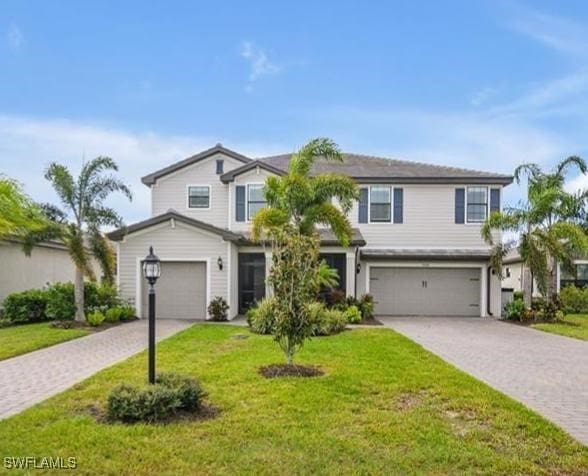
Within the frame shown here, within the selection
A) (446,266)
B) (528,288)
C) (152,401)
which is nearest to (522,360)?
(152,401)

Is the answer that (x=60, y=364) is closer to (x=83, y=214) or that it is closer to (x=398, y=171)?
(x=83, y=214)

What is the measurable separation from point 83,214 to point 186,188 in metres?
6.35

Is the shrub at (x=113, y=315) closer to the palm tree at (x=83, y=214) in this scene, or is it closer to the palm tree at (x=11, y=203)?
the palm tree at (x=83, y=214)

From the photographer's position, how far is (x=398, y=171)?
21516 millimetres

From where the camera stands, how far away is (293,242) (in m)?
8.51

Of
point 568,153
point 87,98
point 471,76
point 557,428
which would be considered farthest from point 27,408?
point 568,153

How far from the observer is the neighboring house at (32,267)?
1844 centimetres

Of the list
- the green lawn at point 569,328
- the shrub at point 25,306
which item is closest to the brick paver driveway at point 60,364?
the shrub at point 25,306

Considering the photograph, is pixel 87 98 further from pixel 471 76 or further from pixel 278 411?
pixel 278 411

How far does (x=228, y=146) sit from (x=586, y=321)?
53.6 feet

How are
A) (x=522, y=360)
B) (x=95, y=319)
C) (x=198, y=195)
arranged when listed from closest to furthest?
(x=522, y=360) < (x=95, y=319) < (x=198, y=195)

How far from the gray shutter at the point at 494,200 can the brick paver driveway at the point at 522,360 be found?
513cm

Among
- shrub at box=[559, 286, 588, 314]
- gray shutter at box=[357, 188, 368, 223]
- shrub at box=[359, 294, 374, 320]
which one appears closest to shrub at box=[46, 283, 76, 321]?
shrub at box=[359, 294, 374, 320]

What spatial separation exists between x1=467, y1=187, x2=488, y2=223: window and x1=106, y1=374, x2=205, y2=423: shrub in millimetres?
17190
